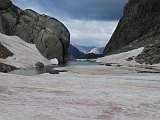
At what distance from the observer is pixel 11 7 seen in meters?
143

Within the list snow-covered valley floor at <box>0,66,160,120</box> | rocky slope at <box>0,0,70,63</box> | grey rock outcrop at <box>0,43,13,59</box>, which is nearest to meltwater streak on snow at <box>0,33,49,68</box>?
grey rock outcrop at <box>0,43,13,59</box>

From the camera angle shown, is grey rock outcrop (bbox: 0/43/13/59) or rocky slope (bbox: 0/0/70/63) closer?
grey rock outcrop (bbox: 0/43/13/59)

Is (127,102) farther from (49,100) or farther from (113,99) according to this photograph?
(49,100)

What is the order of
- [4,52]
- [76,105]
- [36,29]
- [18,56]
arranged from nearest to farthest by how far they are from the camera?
[76,105], [4,52], [18,56], [36,29]

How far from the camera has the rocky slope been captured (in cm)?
13575

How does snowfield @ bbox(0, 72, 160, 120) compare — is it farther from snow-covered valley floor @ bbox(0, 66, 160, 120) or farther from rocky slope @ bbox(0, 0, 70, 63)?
rocky slope @ bbox(0, 0, 70, 63)

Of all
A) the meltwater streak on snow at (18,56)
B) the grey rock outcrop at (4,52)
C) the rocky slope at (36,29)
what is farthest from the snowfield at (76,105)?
the rocky slope at (36,29)

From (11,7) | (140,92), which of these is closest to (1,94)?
(140,92)

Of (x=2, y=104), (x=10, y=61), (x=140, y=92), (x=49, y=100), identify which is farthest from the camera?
(x=10, y=61)

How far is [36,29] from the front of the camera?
142 m

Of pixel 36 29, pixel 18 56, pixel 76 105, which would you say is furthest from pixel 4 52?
pixel 76 105

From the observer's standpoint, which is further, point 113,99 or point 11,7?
point 11,7

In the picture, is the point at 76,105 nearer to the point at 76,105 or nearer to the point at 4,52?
the point at 76,105

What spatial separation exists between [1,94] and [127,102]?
881 cm
